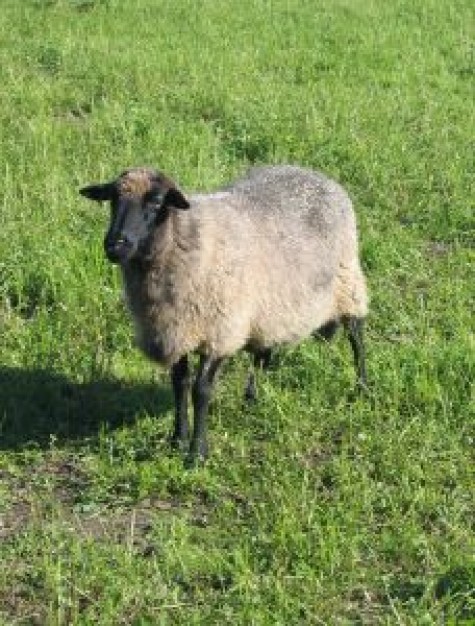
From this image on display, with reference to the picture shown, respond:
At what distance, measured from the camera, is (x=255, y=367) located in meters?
6.09

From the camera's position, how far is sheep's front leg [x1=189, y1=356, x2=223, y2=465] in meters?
5.22

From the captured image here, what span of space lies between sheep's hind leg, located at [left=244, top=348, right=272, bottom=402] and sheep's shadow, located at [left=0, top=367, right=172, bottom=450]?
0.44m

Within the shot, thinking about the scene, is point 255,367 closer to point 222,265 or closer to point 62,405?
point 222,265

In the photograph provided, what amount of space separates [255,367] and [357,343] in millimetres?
620

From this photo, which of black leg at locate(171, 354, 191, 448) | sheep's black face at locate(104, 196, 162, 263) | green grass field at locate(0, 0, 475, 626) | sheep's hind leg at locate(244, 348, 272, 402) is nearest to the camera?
green grass field at locate(0, 0, 475, 626)

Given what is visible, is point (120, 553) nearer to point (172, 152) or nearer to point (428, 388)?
point (428, 388)

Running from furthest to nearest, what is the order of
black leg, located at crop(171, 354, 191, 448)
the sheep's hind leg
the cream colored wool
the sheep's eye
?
1. the sheep's hind leg
2. black leg, located at crop(171, 354, 191, 448)
3. the cream colored wool
4. the sheep's eye

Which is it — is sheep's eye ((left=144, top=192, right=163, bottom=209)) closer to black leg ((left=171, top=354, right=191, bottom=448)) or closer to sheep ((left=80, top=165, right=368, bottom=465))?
sheep ((left=80, top=165, right=368, bottom=465))

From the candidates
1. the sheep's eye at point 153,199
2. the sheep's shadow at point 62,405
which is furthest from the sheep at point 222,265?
the sheep's shadow at point 62,405

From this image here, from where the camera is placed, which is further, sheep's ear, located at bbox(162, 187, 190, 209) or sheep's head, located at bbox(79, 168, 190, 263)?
sheep's ear, located at bbox(162, 187, 190, 209)

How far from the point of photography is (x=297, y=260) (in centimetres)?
579

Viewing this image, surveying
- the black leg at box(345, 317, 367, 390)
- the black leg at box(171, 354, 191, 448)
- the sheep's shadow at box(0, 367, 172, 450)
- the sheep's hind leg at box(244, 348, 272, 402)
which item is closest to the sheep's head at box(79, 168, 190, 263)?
the black leg at box(171, 354, 191, 448)

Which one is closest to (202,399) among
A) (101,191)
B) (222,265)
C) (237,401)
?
(237,401)

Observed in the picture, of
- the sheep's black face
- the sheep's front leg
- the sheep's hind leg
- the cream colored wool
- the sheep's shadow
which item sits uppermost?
the sheep's black face
